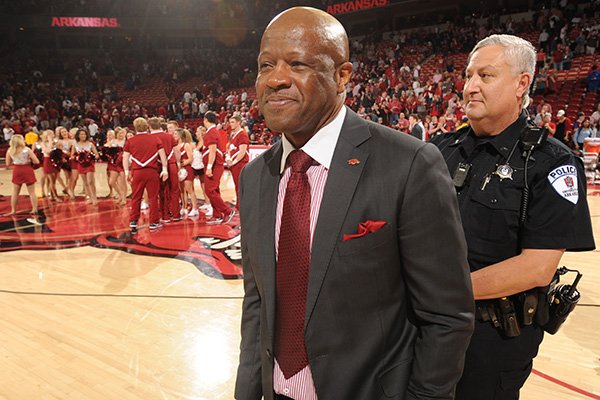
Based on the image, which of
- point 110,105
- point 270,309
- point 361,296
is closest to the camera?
point 361,296

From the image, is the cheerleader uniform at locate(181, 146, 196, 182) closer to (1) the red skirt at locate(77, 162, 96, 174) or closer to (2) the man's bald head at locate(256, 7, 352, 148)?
(1) the red skirt at locate(77, 162, 96, 174)

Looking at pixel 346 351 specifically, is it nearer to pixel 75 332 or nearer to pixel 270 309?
pixel 270 309

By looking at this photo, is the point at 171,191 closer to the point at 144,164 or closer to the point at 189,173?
the point at 189,173

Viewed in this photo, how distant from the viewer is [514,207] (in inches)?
60.3

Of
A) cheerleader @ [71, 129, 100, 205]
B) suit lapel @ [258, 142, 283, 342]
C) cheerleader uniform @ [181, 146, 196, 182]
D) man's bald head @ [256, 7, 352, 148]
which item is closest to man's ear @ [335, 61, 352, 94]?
man's bald head @ [256, 7, 352, 148]

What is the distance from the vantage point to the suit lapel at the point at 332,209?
1.10 m

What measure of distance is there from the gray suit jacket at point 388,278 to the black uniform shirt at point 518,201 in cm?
49

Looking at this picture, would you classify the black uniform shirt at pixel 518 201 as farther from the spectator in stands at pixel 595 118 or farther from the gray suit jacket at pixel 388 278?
the spectator in stands at pixel 595 118

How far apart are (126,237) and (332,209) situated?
6104mm

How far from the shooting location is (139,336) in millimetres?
3588

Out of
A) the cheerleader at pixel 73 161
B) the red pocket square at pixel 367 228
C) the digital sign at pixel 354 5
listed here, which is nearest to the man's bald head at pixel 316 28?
the red pocket square at pixel 367 228

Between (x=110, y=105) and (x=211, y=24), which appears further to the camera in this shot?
(x=211, y=24)

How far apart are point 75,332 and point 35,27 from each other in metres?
29.6

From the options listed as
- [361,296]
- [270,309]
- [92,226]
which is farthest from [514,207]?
[92,226]
